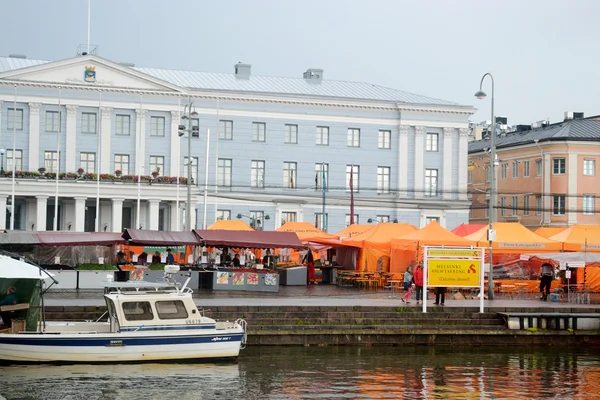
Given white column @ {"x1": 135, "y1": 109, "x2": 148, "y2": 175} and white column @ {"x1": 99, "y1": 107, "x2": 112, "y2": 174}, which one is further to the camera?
white column @ {"x1": 135, "y1": 109, "x2": 148, "y2": 175}

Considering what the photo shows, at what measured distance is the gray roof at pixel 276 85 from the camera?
74469 mm

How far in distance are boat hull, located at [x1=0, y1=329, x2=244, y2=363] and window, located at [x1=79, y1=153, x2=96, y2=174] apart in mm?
44235

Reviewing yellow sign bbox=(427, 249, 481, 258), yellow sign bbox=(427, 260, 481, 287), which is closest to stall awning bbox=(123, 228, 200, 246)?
yellow sign bbox=(427, 249, 481, 258)

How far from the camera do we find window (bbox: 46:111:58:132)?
6956 centimetres

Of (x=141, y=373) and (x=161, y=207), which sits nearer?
(x=141, y=373)

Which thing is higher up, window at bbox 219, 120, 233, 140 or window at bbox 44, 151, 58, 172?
window at bbox 219, 120, 233, 140

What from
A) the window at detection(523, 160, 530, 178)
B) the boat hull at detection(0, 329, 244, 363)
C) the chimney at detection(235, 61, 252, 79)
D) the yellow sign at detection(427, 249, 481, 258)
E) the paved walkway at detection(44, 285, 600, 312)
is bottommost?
the boat hull at detection(0, 329, 244, 363)

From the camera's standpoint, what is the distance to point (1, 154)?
67.2 metres

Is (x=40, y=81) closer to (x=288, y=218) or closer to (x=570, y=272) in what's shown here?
(x=288, y=218)

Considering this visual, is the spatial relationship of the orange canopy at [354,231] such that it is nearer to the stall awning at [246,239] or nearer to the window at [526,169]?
the stall awning at [246,239]

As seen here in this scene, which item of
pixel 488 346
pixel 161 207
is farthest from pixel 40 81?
pixel 488 346

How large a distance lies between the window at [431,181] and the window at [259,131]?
523 inches

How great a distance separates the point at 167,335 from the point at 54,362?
318 centimetres

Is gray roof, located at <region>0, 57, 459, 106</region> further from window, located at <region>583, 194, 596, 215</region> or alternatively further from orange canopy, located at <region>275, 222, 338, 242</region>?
orange canopy, located at <region>275, 222, 338, 242</region>
